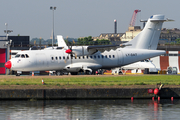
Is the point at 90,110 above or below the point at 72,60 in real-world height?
below

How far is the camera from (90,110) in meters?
20.3

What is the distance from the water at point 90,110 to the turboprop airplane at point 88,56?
17.8 meters

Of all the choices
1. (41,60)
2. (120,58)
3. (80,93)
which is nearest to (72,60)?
(41,60)

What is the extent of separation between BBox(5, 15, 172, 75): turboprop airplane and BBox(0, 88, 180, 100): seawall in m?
16.8

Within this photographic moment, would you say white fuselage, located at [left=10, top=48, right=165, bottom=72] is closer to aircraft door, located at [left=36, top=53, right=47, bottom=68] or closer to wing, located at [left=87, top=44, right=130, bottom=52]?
aircraft door, located at [left=36, top=53, right=47, bottom=68]

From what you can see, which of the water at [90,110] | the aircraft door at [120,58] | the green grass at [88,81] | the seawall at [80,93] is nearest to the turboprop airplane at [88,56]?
the aircraft door at [120,58]

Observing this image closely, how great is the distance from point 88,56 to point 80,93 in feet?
68.9

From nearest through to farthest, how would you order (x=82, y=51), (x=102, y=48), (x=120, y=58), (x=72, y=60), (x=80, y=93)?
1. (x=80, y=93)
2. (x=72, y=60)
3. (x=82, y=51)
4. (x=102, y=48)
5. (x=120, y=58)

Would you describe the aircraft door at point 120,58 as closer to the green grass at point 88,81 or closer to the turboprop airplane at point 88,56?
the turboprop airplane at point 88,56

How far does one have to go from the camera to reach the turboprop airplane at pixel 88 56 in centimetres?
4081

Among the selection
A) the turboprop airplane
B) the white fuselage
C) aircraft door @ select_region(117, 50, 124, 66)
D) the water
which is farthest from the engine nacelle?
the water

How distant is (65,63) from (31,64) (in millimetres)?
4808

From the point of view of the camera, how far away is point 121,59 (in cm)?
4591

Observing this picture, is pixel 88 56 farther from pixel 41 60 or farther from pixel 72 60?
pixel 41 60
